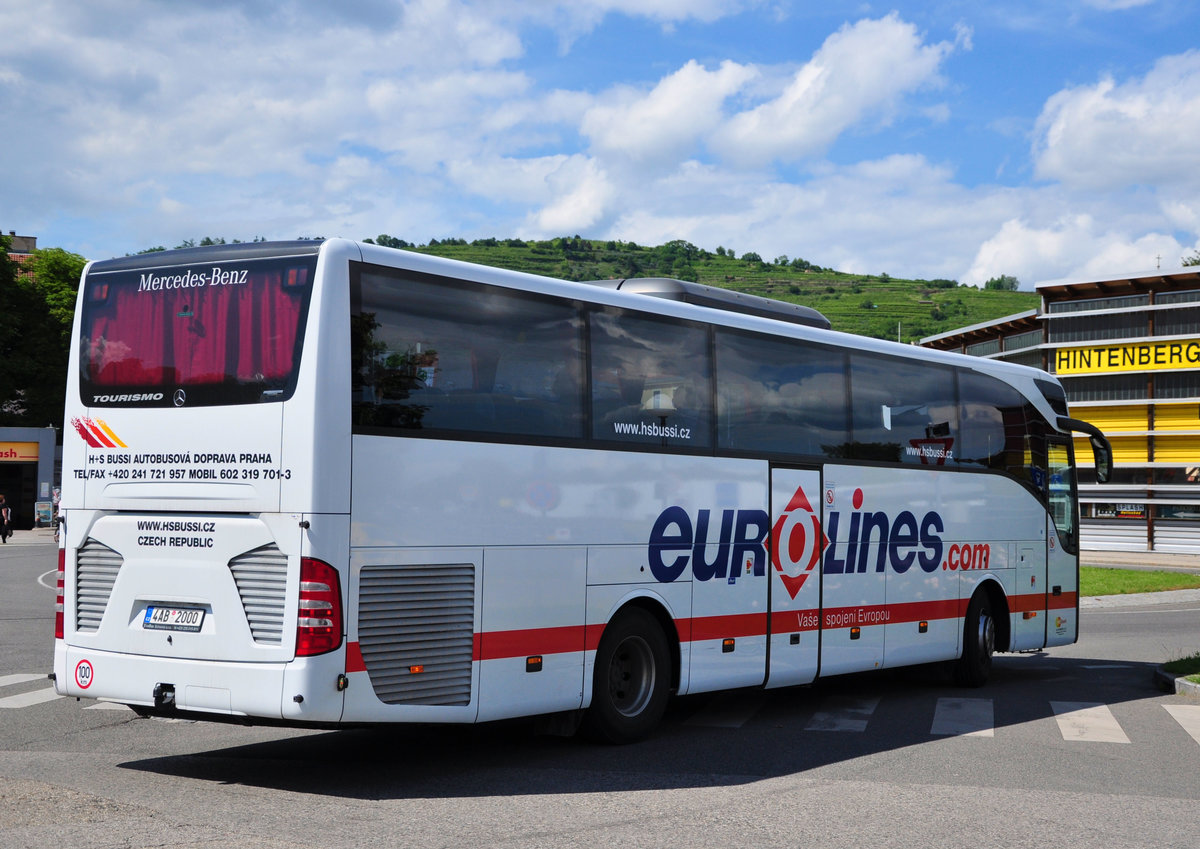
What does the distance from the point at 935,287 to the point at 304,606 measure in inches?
6354

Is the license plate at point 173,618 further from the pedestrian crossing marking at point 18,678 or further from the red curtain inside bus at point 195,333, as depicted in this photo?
the pedestrian crossing marking at point 18,678

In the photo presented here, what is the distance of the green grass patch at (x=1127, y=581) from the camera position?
105ft

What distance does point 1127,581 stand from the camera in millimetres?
34812

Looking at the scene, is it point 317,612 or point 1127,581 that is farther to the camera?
point 1127,581

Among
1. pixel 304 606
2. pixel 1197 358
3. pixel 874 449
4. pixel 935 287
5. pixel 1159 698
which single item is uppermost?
pixel 935 287

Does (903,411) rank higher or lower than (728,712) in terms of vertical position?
higher

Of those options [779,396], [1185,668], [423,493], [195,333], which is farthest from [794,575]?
[195,333]

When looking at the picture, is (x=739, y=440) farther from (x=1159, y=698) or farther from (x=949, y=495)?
(x=1159, y=698)

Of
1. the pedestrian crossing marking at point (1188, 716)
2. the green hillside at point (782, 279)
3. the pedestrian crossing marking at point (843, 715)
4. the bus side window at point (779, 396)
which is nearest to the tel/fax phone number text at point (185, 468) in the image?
the bus side window at point (779, 396)

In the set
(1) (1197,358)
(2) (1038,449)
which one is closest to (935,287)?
(1) (1197,358)

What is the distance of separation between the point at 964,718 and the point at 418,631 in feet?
19.7

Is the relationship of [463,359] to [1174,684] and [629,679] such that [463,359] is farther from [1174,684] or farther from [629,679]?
[1174,684]

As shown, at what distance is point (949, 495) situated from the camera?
14.6m

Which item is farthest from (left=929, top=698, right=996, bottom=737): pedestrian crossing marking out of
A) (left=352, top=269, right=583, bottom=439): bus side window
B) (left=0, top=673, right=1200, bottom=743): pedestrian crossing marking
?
(left=352, top=269, right=583, bottom=439): bus side window
